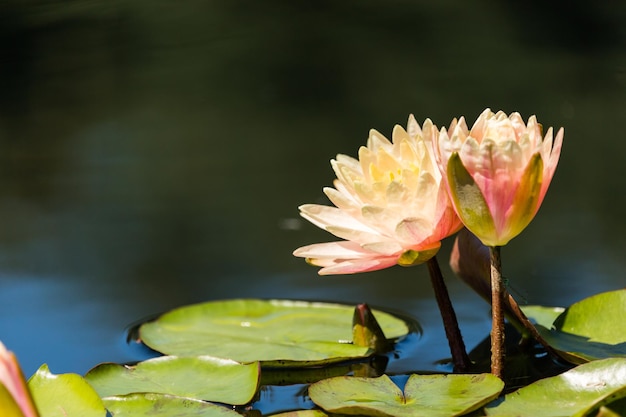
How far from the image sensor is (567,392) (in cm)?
82

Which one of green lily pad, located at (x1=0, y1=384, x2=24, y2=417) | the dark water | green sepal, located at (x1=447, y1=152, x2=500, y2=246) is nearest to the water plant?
green sepal, located at (x1=447, y1=152, x2=500, y2=246)

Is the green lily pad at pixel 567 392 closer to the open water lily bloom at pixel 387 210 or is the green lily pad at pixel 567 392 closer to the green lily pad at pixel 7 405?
the open water lily bloom at pixel 387 210

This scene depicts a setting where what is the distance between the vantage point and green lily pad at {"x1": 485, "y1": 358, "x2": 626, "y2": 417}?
794 millimetres

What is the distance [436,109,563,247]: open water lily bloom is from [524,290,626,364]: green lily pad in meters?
0.24

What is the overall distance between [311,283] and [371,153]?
1.96 feet

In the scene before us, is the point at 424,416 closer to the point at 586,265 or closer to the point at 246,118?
the point at 586,265

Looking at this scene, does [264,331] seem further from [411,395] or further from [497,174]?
[497,174]

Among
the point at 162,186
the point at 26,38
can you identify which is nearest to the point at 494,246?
the point at 162,186

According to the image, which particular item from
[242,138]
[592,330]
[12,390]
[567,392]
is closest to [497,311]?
[567,392]

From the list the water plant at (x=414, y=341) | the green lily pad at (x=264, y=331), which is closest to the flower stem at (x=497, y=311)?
the water plant at (x=414, y=341)

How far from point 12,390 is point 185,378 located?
1.40 feet

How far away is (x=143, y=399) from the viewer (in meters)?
0.88

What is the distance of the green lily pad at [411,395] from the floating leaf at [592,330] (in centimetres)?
19

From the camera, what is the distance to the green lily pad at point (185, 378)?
0.93m
